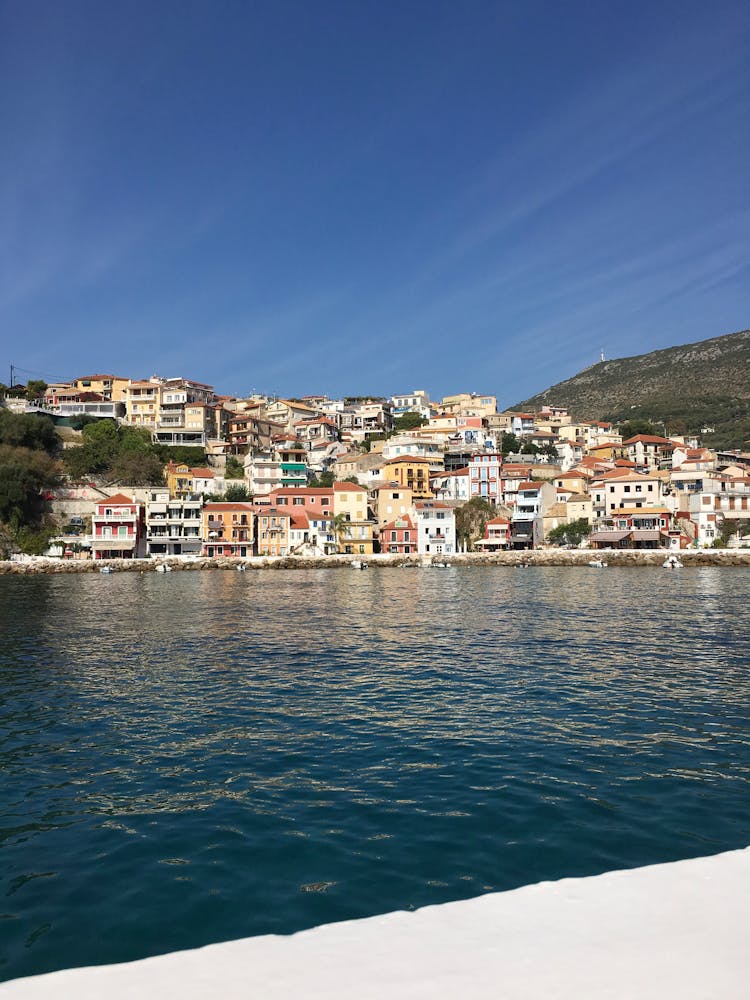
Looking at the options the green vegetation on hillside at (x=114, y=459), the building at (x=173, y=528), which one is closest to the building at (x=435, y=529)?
the building at (x=173, y=528)

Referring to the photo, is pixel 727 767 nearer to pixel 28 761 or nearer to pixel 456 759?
pixel 456 759

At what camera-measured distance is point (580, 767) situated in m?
9.73

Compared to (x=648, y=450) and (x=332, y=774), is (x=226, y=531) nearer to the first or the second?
(x=648, y=450)

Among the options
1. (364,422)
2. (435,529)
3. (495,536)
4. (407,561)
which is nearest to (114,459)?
(407,561)

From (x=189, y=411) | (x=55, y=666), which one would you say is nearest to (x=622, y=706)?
(x=55, y=666)

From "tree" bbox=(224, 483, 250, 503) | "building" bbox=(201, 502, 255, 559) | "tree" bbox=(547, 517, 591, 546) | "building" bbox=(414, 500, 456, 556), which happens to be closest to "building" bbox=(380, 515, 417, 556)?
"building" bbox=(414, 500, 456, 556)

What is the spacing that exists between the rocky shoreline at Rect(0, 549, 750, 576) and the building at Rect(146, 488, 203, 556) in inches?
184

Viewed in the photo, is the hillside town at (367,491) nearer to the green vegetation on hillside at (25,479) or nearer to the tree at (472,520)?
the tree at (472,520)

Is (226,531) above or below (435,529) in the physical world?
above

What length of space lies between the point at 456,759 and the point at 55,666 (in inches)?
500

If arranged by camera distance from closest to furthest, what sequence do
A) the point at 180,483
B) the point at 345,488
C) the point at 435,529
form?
1. the point at 435,529
2. the point at 345,488
3. the point at 180,483

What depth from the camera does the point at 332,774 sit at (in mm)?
9625

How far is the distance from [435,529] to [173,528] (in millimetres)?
28497

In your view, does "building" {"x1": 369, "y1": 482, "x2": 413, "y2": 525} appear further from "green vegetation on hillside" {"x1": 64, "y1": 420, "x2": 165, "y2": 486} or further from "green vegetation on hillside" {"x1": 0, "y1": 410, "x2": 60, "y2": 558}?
"green vegetation on hillside" {"x1": 0, "y1": 410, "x2": 60, "y2": 558}
